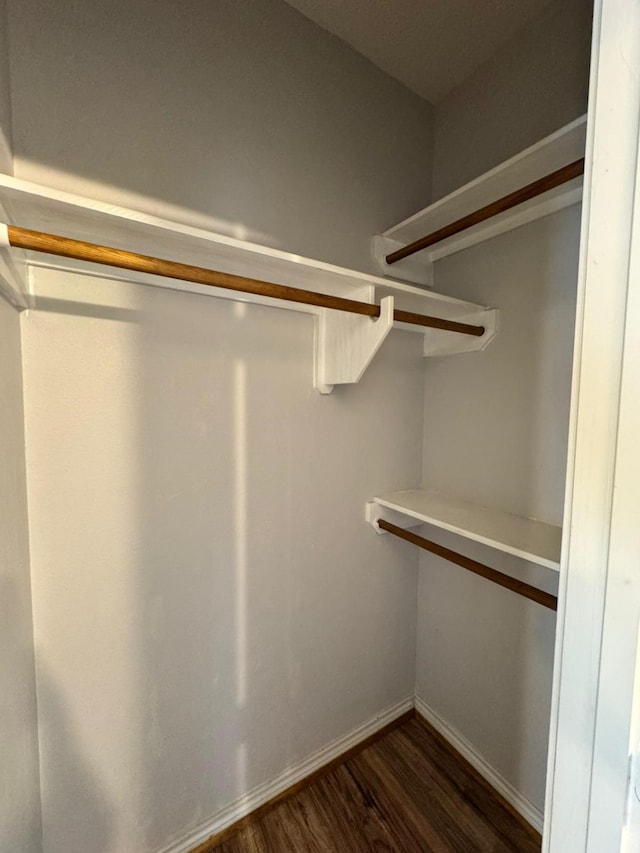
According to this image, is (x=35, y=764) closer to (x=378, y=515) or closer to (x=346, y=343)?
→ (x=378, y=515)

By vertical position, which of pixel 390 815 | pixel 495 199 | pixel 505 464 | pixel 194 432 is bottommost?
pixel 390 815

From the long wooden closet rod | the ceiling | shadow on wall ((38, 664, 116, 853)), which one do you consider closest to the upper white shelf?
the long wooden closet rod

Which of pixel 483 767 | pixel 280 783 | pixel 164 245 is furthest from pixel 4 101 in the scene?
pixel 483 767

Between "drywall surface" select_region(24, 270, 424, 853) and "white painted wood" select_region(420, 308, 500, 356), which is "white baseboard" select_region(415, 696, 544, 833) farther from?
"white painted wood" select_region(420, 308, 500, 356)

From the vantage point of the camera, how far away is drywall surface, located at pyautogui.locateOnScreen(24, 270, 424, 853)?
871 millimetres

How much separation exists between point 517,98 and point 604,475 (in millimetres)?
1336

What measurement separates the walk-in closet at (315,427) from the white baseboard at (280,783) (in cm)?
1

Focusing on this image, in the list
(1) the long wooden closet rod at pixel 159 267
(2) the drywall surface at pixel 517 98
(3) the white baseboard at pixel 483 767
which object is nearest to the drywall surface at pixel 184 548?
(1) the long wooden closet rod at pixel 159 267

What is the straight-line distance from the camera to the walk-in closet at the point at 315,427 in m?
A: 0.50

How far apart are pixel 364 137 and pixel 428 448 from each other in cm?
113

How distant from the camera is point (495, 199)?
109 centimetres

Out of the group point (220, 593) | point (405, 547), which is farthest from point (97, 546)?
point (405, 547)

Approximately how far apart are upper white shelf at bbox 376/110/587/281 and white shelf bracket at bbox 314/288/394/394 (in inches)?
13.7

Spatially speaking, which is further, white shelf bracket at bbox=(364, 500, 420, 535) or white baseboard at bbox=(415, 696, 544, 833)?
white shelf bracket at bbox=(364, 500, 420, 535)
